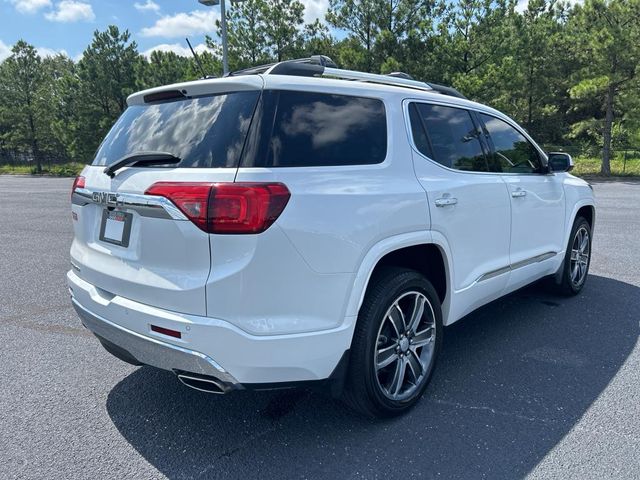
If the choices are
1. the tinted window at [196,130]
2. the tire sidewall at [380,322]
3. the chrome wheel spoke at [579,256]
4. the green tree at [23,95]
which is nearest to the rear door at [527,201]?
the chrome wheel spoke at [579,256]

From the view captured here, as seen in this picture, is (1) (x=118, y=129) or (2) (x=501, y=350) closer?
(1) (x=118, y=129)

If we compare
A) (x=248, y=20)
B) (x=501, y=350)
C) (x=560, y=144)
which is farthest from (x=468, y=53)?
(x=501, y=350)

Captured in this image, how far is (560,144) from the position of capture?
37438 mm

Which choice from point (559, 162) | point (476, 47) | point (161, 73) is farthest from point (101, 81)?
point (559, 162)

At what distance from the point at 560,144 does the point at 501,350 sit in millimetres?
38820

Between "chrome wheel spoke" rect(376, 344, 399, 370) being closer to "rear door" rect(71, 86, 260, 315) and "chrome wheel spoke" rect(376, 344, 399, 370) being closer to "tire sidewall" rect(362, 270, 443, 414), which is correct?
"tire sidewall" rect(362, 270, 443, 414)

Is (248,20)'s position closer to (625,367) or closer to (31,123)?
(625,367)

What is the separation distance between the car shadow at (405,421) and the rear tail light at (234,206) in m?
1.24

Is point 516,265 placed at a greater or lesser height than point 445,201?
lesser

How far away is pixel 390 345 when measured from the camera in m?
2.87

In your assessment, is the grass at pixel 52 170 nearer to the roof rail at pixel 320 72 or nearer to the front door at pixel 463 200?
the roof rail at pixel 320 72

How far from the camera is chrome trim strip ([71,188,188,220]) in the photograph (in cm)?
224

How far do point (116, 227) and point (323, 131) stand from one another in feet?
4.04

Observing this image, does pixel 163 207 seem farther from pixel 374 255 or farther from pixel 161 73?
pixel 161 73
